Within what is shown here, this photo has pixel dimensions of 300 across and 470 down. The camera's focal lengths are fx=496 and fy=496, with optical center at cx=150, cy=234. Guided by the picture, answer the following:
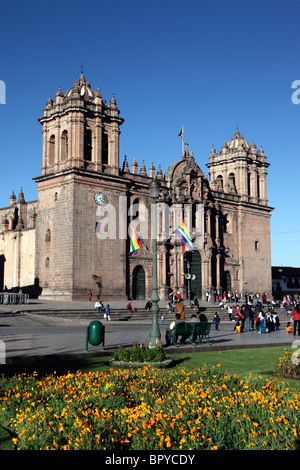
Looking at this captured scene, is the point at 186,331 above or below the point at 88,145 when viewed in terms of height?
below

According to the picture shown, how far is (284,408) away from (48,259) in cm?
3297

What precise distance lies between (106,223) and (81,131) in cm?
718

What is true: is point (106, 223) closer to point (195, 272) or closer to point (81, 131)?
point (81, 131)

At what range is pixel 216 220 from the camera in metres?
48.2

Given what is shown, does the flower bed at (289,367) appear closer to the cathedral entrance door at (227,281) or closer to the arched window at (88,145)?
the arched window at (88,145)

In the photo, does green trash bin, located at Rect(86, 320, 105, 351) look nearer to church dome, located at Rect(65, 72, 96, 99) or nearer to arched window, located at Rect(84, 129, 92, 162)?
arched window, located at Rect(84, 129, 92, 162)

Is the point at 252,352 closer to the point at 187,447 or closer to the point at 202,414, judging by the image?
the point at 202,414

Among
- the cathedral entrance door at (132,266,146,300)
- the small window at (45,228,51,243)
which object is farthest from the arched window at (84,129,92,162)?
the cathedral entrance door at (132,266,146,300)

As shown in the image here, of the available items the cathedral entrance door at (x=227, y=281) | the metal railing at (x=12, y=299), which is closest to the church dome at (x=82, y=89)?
the metal railing at (x=12, y=299)

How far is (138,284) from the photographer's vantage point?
40.6 meters

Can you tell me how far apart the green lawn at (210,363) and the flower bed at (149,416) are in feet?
7.90

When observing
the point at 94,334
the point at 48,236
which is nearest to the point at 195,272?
the point at 48,236

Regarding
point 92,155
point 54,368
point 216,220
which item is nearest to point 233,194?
point 216,220
